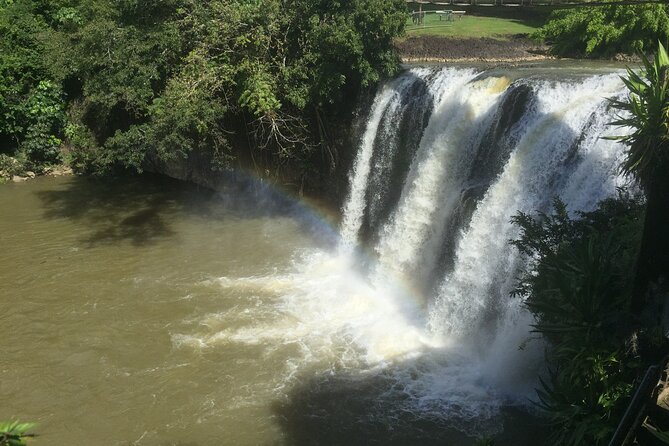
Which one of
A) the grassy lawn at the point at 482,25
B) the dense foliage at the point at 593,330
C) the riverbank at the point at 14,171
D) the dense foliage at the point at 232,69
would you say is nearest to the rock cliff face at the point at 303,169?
the dense foliage at the point at 232,69

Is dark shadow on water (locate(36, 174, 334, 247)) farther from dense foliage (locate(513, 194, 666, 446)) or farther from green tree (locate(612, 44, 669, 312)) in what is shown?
green tree (locate(612, 44, 669, 312))

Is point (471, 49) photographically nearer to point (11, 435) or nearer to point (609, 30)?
point (609, 30)

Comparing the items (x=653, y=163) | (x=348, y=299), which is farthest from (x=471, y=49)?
(x=653, y=163)

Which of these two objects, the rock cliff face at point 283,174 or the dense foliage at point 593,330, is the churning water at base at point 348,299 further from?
the dense foliage at point 593,330

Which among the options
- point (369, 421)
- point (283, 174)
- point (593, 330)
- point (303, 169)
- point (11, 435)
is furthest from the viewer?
point (283, 174)

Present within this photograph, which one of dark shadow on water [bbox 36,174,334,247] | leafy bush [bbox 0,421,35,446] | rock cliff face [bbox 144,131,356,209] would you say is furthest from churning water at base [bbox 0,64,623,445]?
leafy bush [bbox 0,421,35,446]

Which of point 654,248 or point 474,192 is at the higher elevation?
point 654,248
